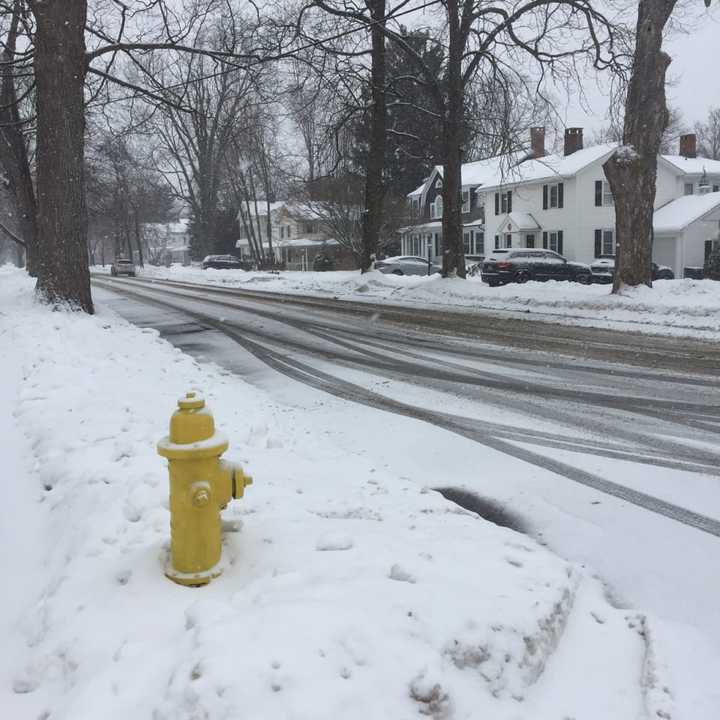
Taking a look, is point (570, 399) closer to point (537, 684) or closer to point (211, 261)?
point (537, 684)

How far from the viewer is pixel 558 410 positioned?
643 cm

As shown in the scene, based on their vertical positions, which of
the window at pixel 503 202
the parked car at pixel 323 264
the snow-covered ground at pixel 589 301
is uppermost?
the window at pixel 503 202

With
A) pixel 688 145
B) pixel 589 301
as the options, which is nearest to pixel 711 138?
pixel 688 145

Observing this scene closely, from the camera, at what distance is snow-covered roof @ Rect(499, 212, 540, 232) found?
1713 inches

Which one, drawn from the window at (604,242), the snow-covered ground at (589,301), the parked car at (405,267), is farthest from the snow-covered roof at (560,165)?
the snow-covered ground at (589,301)

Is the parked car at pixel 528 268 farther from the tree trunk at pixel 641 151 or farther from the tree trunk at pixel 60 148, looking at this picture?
the tree trunk at pixel 60 148

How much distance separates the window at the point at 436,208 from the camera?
51444mm

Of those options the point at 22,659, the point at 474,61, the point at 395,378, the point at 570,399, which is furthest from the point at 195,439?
the point at 474,61

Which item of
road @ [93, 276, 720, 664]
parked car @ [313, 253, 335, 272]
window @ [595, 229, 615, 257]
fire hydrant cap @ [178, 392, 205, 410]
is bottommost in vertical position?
road @ [93, 276, 720, 664]

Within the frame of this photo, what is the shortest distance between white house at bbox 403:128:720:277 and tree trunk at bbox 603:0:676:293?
2294 centimetres

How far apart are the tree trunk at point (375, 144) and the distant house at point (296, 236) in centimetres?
1367

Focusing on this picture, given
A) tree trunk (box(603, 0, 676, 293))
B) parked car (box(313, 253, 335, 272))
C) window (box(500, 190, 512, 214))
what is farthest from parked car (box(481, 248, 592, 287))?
parked car (box(313, 253, 335, 272))

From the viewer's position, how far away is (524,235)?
44.8m

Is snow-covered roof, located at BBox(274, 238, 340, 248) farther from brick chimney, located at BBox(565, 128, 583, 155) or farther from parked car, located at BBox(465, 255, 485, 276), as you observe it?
brick chimney, located at BBox(565, 128, 583, 155)
